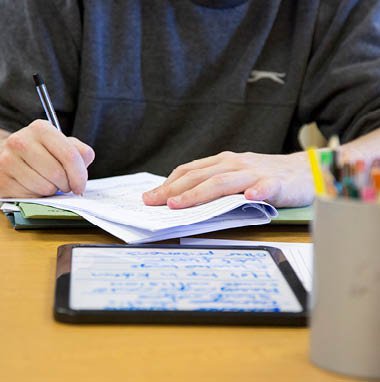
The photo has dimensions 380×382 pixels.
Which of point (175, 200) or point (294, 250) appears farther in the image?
point (175, 200)

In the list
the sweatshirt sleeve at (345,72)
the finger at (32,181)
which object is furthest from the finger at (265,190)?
the sweatshirt sleeve at (345,72)

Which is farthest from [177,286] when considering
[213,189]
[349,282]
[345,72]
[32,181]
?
[345,72]

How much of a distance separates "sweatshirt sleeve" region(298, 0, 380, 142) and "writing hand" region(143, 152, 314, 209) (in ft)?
1.09

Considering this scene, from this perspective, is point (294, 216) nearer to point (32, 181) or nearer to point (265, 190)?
point (265, 190)

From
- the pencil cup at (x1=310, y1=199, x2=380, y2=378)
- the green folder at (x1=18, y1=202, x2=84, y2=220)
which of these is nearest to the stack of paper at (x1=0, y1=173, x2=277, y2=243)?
the green folder at (x1=18, y1=202, x2=84, y2=220)

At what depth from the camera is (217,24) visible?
1406 millimetres

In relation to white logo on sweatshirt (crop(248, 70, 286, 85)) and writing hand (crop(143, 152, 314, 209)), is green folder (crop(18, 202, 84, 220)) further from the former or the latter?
white logo on sweatshirt (crop(248, 70, 286, 85))

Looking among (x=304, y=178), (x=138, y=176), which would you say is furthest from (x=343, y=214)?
(x=138, y=176)

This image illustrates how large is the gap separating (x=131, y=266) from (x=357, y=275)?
275mm

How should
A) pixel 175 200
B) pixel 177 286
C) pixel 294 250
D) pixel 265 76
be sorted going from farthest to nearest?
pixel 265 76 < pixel 175 200 < pixel 294 250 < pixel 177 286

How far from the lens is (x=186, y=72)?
4.67 ft

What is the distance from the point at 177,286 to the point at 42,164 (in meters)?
0.41

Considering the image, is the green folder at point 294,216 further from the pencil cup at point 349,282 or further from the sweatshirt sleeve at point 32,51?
the sweatshirt sleeve at point 32,51

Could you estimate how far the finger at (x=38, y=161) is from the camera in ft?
3.26
